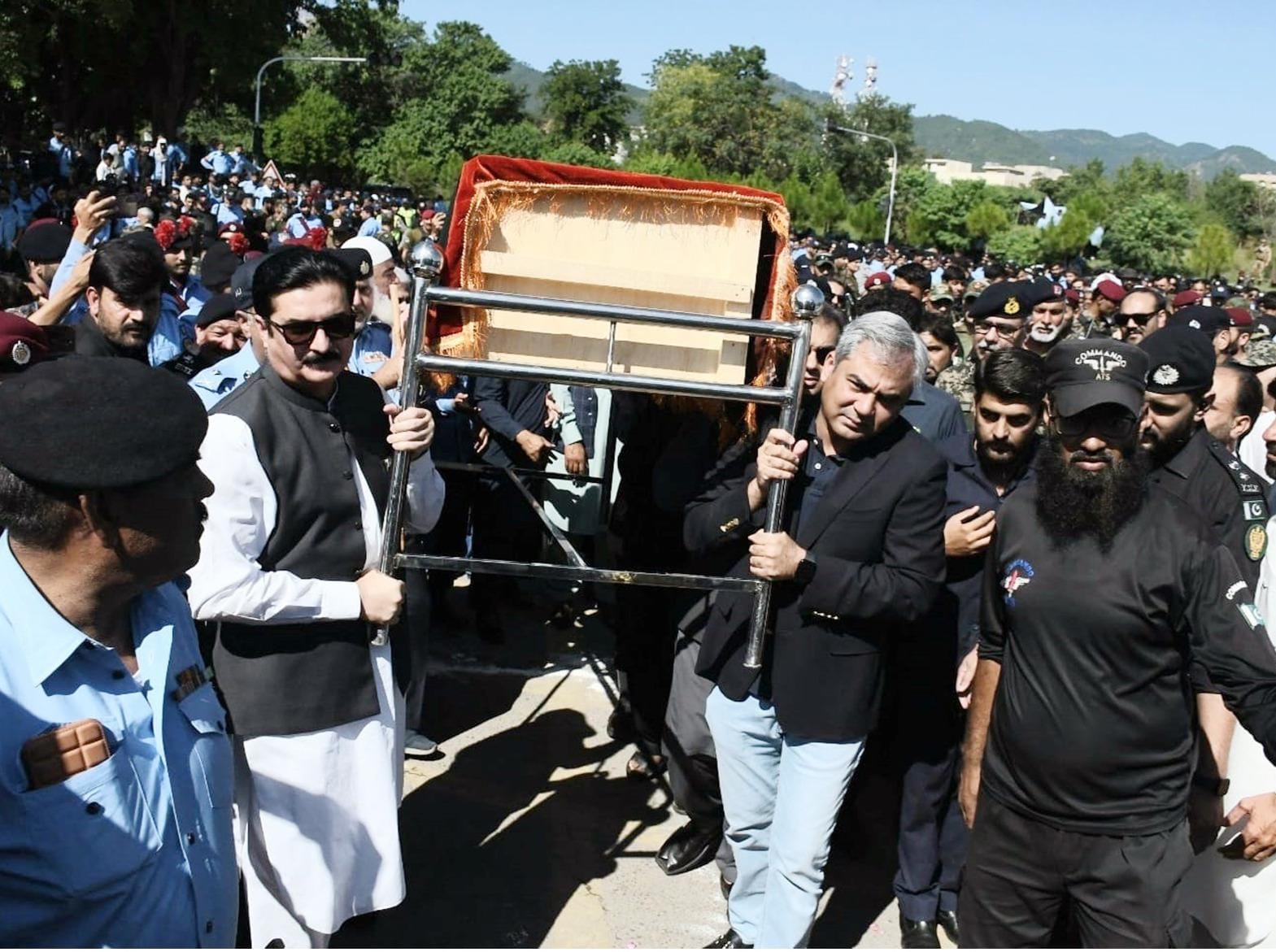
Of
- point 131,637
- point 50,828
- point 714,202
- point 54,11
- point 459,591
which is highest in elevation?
point 54,11

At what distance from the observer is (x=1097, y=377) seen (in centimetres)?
298

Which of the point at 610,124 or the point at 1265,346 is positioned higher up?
the point at 610,124

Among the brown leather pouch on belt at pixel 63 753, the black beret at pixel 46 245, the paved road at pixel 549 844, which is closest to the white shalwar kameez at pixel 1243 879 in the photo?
the paved road at pixel 549 844

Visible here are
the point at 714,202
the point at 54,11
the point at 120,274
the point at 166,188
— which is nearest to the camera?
the point at 714,202

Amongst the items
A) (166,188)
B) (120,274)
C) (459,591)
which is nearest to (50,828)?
(120,274)

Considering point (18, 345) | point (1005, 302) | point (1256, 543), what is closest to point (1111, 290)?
point (1005, 302)

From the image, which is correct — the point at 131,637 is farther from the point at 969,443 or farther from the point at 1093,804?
the point at 969,443

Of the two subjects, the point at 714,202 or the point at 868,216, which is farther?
the point at 868,216

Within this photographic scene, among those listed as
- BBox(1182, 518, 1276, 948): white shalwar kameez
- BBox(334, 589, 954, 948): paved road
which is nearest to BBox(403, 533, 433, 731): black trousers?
BBox(334, 589, 954, 948): paved road

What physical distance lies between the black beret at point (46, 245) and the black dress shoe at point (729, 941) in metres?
5.43

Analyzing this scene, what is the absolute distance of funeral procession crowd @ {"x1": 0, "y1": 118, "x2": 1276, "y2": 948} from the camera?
1.88 m

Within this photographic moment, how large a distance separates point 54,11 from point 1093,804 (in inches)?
1524

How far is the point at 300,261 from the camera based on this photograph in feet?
10.0

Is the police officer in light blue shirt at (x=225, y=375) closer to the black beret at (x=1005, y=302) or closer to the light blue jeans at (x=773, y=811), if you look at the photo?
the light blue jeans at (x=773, y=811)
